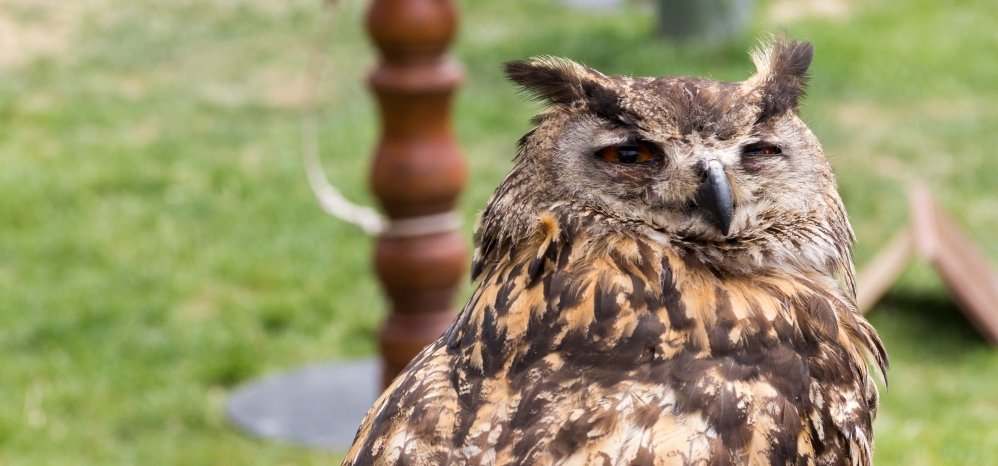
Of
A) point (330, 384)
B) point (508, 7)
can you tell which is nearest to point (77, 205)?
point (330, 384)

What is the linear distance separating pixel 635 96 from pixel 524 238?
0.91ft

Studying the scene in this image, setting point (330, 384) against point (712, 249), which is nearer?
point (712, 249)

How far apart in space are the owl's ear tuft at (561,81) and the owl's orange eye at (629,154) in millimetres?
67

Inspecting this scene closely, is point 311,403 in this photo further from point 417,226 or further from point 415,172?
point 415,172

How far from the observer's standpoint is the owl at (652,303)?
1.82m

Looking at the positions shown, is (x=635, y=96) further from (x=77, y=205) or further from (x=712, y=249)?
(x=77, y=205)

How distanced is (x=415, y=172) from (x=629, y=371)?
200 centimetres

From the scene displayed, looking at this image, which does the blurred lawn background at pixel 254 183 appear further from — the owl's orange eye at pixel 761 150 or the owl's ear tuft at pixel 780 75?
the owl's orange eye at pixel 761 150

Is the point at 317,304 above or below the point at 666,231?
below

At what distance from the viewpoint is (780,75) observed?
2109mm

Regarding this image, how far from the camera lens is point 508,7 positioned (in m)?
10.3

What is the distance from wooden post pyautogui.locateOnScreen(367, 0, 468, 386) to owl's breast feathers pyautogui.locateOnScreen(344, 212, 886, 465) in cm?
173

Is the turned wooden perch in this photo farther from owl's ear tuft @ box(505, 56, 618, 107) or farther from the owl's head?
owl's ear tuft @ box(505, 56, 618, 107)

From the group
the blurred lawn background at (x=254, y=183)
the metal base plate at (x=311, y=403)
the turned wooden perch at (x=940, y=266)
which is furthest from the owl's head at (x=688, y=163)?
the turned wooden perch at (x=940, y=266)
